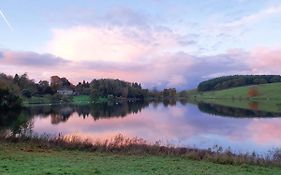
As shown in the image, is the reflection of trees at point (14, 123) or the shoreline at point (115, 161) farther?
the reflection of trees at point (14, 123)

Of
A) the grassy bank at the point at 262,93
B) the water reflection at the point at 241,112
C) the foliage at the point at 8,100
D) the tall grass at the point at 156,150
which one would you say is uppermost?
the grassy bank at the point at 262,93

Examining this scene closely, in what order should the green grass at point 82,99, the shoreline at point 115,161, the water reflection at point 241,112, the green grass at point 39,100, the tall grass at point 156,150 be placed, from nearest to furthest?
the shoreline at point 115,161 < the tall grass at point 156,150 < the water reflection at point 241,112 < the green grass at point 39,100 < the green grass at point 82,99

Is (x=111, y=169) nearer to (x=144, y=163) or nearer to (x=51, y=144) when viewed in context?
(x=144, y=163)

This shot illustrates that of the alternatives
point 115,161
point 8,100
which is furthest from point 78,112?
point 115,161

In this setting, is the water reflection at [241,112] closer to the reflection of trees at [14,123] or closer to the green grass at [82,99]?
the reflection of trees at [14,123]

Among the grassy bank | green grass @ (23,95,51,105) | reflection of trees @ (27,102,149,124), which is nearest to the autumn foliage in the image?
the grassy bank

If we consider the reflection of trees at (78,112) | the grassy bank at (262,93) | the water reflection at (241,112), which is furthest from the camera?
the grassy bank at (262,93)

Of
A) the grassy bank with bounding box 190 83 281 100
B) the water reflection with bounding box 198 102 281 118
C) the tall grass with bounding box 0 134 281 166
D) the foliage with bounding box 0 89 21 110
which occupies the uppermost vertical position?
the grassy bank with bounding box 190 83 281 100

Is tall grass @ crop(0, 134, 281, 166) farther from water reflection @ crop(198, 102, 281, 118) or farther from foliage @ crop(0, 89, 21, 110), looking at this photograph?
foliage @ crop(0, 89, 21, 110)

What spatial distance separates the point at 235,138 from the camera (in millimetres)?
42188

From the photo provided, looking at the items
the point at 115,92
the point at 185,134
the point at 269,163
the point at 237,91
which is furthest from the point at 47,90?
the point at 269,163

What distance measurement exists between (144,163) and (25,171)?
241 inches

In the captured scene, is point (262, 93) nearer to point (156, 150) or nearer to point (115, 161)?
point (156, 150)

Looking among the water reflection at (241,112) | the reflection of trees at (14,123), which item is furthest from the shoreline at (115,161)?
the water reflection at (241,112)
